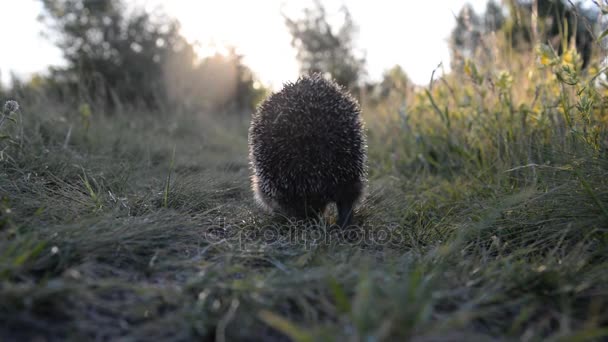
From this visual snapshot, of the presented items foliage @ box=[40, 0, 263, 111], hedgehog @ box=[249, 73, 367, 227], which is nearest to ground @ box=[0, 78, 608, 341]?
hedgehog @ box=[249, 73, 367, 227]

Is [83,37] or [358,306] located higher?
[83,37]

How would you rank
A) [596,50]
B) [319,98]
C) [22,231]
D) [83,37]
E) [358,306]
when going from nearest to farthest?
1. [358,306]
2. [22,231]
3. [319,98]
4. [596,50]
5. [83,37]


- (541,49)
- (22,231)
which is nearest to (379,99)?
(541,49)

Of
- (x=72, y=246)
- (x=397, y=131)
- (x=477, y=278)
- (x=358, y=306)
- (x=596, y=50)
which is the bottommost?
(x=477, y=278)

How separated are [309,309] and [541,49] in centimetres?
338

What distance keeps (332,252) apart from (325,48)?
14.5 meters

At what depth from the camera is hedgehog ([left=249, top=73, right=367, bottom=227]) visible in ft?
11.5

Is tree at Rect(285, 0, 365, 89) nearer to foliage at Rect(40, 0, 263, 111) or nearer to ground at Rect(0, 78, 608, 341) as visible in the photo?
foliage at Rect(40, 0, 263, 111)

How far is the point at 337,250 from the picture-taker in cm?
300

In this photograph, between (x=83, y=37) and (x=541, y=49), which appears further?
(x=83, y=37)

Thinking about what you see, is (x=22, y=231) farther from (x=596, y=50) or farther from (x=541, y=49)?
(x=596, y=50)

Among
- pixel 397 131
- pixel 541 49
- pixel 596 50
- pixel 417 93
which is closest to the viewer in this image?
pixel 541 49

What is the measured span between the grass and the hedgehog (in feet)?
0.90

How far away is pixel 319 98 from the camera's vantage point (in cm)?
362
